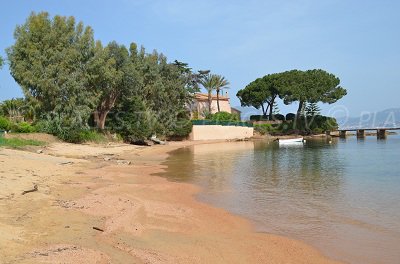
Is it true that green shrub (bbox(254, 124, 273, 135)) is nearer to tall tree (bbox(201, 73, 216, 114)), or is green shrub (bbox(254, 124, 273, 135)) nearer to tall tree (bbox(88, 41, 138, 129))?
tall tree (bbox(201, 73, 216, 114))

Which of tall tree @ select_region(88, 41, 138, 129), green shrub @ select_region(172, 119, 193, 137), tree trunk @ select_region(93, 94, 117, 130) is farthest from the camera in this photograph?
green shrub @ select_region(172, 119, 193, 137)

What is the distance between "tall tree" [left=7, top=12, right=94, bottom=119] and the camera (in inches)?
1292

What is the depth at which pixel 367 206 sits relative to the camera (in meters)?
12.1

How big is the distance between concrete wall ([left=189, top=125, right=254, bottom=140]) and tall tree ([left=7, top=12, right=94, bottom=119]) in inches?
1171

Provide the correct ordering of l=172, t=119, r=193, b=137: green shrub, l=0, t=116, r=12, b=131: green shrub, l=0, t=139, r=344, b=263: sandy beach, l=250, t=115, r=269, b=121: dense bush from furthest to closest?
1. l=250, t=115, r=269, b=121: dense bush
2. l=172, t=119, r=193, b=137: green shrub
3. l=0, t=116, r=12, b=131: green shrub
4. l=0, t=139, r=344, b=263: sandy beach

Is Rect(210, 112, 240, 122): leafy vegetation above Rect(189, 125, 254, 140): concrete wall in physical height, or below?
above

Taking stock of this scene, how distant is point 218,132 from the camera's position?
227 feet

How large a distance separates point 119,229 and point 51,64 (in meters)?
28.7

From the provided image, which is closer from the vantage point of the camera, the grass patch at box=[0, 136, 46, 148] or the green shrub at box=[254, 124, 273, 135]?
the grass patch at box=[0, 136, 46, 148]

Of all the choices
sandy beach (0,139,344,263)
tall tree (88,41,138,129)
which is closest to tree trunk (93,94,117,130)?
tall tree (88,41,138,129)

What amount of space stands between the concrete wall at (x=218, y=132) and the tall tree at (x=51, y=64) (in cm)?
2973

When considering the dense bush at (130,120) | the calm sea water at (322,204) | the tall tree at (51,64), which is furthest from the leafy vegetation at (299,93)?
the calm sea water at (322,204)

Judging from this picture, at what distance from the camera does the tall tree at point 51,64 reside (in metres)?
32.8

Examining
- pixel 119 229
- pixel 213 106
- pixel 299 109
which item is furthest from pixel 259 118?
pixel 119 229
